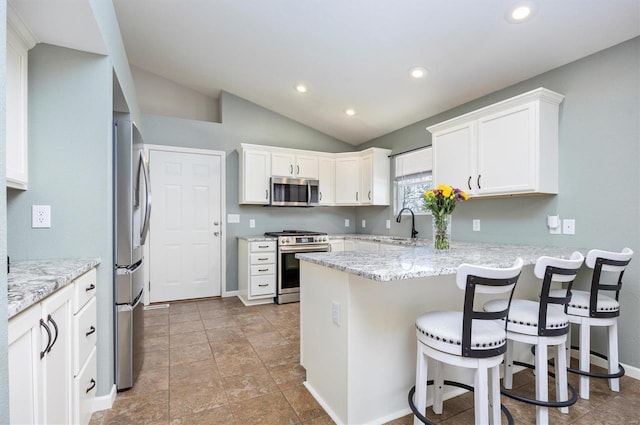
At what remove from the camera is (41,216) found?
5.69ft

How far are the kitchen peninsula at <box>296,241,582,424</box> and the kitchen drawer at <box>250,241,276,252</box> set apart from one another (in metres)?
2.20

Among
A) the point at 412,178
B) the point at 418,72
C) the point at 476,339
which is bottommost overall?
the point at 476,339

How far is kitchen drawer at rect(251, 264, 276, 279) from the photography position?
13.2 ft

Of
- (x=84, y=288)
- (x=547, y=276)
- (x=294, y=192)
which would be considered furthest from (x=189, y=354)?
(x=547, y=276)

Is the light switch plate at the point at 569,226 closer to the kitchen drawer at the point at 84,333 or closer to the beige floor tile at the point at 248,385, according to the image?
the beige floor tile at the point at 248,385

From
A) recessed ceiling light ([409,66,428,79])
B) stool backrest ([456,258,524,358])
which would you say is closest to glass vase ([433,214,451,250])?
stool backrest ([456,258,524,358])

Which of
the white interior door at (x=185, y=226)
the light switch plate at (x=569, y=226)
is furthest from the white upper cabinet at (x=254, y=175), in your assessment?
the light switch plate at (x=569, y=226)

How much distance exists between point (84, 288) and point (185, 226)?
2.82m

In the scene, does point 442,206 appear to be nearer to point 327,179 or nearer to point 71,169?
point 71,169

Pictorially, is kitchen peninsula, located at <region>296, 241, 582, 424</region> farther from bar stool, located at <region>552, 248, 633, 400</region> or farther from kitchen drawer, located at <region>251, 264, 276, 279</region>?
kitchen drawer, located at <region>251, 264, 276, 279</region>

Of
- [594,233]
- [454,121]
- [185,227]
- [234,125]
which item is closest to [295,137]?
[234,125]

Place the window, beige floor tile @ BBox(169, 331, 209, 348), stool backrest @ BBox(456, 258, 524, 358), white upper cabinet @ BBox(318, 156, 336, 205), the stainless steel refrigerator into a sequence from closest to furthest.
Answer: stool backrest @ BBox(456, 258, 524, 358) → the stainless steel refrigerator → beige floor tile @ BBox(169, 331, 209, 348) → the window → white upper cabinet @ BBox(318, 156, 336, 205)

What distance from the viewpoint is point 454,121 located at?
10.2ft

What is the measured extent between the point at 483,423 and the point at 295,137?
4.41 meters
